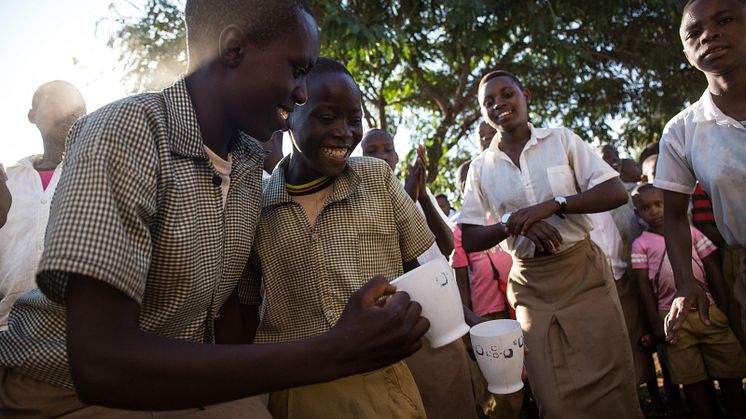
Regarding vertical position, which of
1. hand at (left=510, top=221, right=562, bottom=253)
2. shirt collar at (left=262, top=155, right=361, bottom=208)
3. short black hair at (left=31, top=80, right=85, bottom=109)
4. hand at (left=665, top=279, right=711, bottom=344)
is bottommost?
hand at (left=665, top=279, right=711, bottom=344)

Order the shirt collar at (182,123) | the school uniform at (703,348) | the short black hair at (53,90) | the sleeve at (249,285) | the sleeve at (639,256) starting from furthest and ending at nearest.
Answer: the sleeve at (639,256) < the school uniform at (703,348) < the short black hair at (53,90) < the sleeve at (249,285) < the shirt collar at (182,123)

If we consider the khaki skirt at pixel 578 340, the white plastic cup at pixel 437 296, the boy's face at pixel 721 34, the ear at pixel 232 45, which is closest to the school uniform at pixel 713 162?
the boy's face at pixel 721 34

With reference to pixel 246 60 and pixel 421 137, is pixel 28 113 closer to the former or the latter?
pixel 246 60

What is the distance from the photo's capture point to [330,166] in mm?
2061

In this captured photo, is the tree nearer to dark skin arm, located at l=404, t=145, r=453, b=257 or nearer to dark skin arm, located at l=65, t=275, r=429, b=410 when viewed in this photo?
dark skin arm, located at l=404, t=145, r=453, b=257

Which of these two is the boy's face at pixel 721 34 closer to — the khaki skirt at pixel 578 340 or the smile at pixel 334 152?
the khaki skirt at pixel 578 340

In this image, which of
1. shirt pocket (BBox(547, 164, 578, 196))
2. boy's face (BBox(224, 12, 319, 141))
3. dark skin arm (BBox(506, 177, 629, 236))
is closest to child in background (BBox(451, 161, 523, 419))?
shirt pocket (BBox(547, 164, 578, 196))

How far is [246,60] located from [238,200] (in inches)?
16.0

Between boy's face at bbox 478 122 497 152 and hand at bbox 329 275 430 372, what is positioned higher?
boy's face at bbox 478 122 497 152

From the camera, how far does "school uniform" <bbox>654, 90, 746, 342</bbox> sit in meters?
2.52

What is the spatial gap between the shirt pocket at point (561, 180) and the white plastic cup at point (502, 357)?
146cm

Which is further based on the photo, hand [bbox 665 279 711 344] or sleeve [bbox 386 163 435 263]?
hand [bbox 665 279 711 344]

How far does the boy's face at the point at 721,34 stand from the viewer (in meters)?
2.50

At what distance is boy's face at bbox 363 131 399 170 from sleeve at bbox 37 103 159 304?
10.7ft
